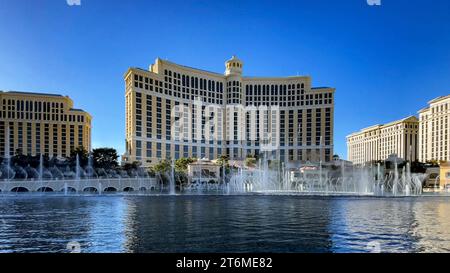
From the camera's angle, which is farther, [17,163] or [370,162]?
[370,162]

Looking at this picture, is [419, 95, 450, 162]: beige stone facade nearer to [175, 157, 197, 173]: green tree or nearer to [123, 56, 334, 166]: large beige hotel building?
[175, 157, 197, 173]: green tree

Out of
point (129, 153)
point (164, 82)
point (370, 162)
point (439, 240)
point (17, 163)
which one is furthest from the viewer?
point (164, 82)

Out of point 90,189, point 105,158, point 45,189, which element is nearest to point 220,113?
point 105,158

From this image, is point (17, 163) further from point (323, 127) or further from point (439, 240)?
point (323, 127)

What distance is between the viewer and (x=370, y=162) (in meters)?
35.7

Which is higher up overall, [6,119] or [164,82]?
[164,82]

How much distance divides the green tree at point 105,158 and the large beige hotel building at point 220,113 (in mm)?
10030

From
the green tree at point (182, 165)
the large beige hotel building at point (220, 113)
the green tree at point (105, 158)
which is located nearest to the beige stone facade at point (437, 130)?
the green tree at point (182, 165)

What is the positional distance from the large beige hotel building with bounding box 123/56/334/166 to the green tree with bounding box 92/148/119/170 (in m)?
10.0

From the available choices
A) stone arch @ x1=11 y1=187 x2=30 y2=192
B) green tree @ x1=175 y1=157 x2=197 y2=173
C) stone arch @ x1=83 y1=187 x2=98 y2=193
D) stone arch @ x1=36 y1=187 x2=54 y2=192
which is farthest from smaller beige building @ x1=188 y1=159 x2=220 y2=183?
stone arch @ x1=11 y1=187 x2=30 y2=192

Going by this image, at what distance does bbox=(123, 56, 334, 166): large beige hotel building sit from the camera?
54938 millimetres
